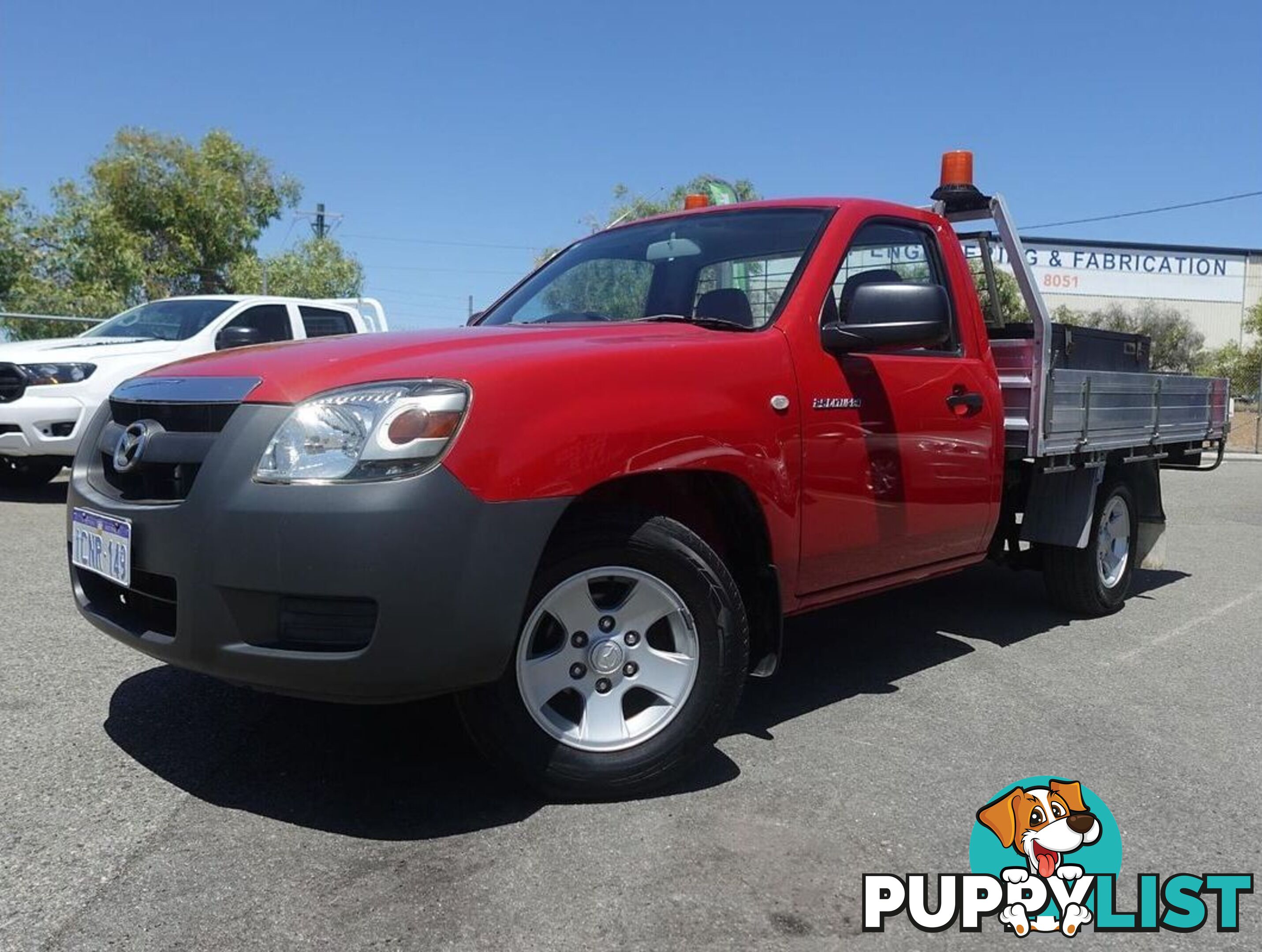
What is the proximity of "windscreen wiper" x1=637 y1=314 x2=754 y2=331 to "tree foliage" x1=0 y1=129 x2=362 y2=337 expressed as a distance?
1802cm

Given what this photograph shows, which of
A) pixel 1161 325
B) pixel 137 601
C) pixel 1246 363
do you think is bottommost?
pixel 137 601

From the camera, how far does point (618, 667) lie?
2992mm

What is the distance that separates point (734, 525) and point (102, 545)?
6.25 feet

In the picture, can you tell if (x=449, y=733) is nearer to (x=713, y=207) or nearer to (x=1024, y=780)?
(x=1024, y=780)

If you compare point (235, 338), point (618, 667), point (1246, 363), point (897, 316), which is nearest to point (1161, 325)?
point (1246, 363)

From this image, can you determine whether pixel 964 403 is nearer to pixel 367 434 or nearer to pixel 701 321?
pixel 701 321

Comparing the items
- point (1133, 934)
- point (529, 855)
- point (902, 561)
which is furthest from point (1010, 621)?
point (529, 855)

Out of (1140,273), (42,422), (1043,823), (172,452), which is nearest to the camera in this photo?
(172,452)

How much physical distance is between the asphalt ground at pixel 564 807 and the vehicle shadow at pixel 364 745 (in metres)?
0.01

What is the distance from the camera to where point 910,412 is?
12.8ft

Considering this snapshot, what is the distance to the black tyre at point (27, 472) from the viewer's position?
8375 millimetres

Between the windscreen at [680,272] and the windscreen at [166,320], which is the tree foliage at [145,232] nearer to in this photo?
the windscreen at [166,320]

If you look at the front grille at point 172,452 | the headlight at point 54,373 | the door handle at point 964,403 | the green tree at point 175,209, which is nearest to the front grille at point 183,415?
the front grille at point 172,452

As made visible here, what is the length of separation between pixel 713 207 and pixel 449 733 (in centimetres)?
236
